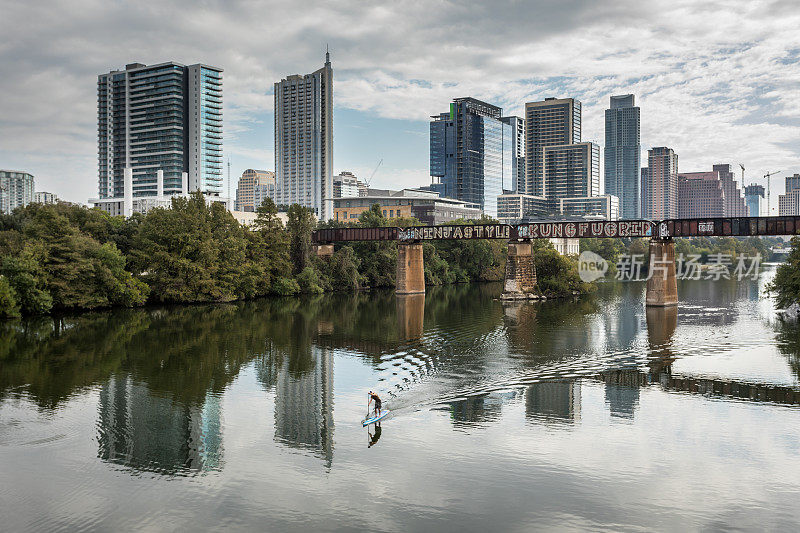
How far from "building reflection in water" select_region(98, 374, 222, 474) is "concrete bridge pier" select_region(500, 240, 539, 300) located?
→ 187 ft

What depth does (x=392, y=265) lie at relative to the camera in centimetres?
11031

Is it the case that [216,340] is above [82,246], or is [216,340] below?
below

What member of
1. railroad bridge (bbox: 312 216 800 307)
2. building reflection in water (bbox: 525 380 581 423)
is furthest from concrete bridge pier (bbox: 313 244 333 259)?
building reflection in water (bbox: 525 380 581 423)

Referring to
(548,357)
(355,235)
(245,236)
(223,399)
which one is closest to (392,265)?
(355,235)

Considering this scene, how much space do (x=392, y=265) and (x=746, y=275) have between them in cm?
7933

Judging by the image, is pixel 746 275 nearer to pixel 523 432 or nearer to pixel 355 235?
pixel 355 235

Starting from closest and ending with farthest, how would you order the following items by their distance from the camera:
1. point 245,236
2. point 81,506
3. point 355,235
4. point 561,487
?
point 81,506 < point 561,487 < point 245,236 < point 355,235

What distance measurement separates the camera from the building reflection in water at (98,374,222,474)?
2312 cm

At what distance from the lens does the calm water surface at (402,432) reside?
1955cm

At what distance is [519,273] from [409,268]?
17.7m

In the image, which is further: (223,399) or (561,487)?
(223,399)

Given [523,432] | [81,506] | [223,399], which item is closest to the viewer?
[81,506]

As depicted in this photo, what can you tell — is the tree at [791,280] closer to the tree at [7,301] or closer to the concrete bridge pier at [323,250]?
the concrete bridge pier at [323,250]

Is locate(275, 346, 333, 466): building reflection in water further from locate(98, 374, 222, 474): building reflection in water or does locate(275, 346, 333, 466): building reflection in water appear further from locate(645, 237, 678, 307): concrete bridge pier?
locate(645, 237, 678, 307): concrete bridge pier
